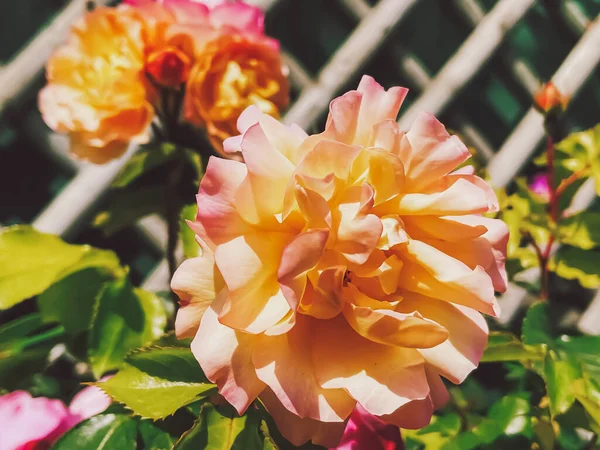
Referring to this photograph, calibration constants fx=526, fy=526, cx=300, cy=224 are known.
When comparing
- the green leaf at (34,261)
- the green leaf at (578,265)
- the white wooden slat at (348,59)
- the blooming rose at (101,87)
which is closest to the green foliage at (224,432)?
the green leaf at (34,261)

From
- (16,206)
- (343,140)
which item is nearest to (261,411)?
Answer: (343,140)

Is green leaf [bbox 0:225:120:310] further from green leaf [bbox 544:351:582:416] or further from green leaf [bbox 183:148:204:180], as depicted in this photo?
green leaf [bbox 544:351:582:416]

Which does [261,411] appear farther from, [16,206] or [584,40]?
[584,40]

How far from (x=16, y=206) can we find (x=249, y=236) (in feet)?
2.79

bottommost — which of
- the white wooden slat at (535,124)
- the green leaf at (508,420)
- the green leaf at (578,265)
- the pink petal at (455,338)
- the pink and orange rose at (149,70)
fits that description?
the white wooden slat at (535,124)

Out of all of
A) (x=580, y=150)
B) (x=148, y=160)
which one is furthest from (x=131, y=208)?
(x=580, y=150)

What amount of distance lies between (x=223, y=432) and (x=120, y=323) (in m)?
0.22

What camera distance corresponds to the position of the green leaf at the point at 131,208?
2.19 feet

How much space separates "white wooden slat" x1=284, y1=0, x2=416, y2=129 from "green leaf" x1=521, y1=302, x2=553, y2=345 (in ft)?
1.79

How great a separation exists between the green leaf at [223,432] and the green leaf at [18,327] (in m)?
0.29

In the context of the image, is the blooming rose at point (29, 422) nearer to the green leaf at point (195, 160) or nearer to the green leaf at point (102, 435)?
the green leaf at point (102, 435)

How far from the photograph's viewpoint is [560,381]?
471mm

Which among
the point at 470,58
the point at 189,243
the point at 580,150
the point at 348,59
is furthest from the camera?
the point at 470,58

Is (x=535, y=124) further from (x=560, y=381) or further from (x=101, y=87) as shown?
(x=101, y=87)
